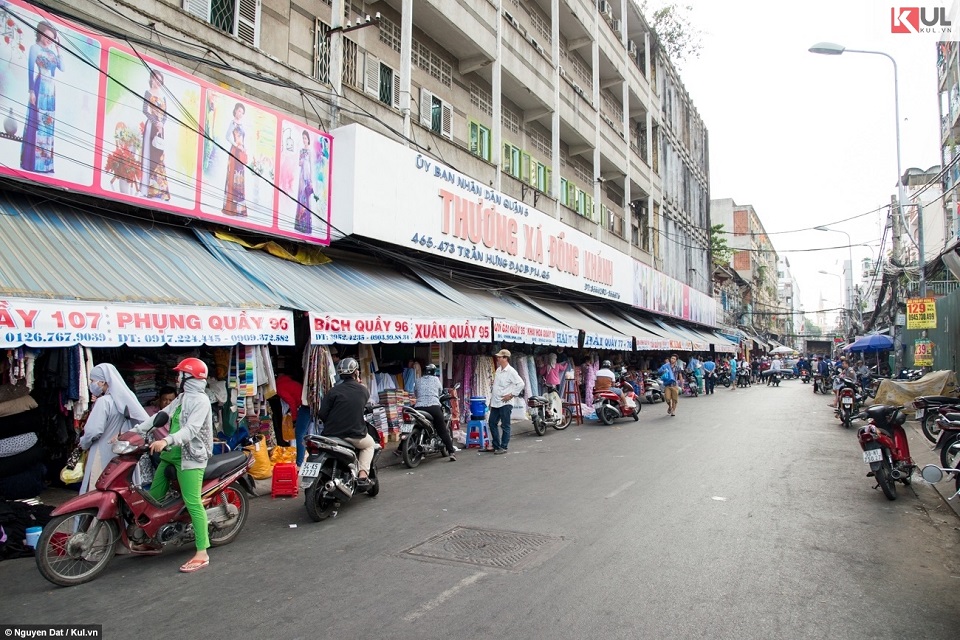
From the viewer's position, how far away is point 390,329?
9516 mm

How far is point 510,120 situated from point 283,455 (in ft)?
47.8

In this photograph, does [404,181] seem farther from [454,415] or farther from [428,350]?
[454,415]

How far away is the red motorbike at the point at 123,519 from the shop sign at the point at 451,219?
19.8 feet

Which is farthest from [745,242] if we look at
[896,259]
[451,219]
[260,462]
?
[260,462]

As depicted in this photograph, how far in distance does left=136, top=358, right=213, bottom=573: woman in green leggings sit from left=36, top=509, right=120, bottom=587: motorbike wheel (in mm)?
494

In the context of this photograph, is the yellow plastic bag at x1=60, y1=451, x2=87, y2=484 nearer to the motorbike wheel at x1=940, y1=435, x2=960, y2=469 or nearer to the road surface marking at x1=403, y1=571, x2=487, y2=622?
the road surface marking at x1=403, y1=571, x2=487, y2=622

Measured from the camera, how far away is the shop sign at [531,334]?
12.5m

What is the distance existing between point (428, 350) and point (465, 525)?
22.9 feet

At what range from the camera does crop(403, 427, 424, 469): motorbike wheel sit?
9.43 metres

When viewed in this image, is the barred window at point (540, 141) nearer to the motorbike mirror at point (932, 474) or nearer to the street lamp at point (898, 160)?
the street lamp at point (898, 160)

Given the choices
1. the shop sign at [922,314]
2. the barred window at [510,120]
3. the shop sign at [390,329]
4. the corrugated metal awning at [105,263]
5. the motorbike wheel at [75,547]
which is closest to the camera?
the motorbike wheel at [75,547]

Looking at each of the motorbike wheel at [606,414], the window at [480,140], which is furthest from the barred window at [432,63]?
the motorbike wheel at [606,414]

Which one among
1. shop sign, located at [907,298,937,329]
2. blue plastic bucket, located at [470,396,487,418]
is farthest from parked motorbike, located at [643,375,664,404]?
blue plastic bucket, located at [470,396,487,418]

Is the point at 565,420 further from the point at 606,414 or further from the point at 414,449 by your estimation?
the point at 414,449
